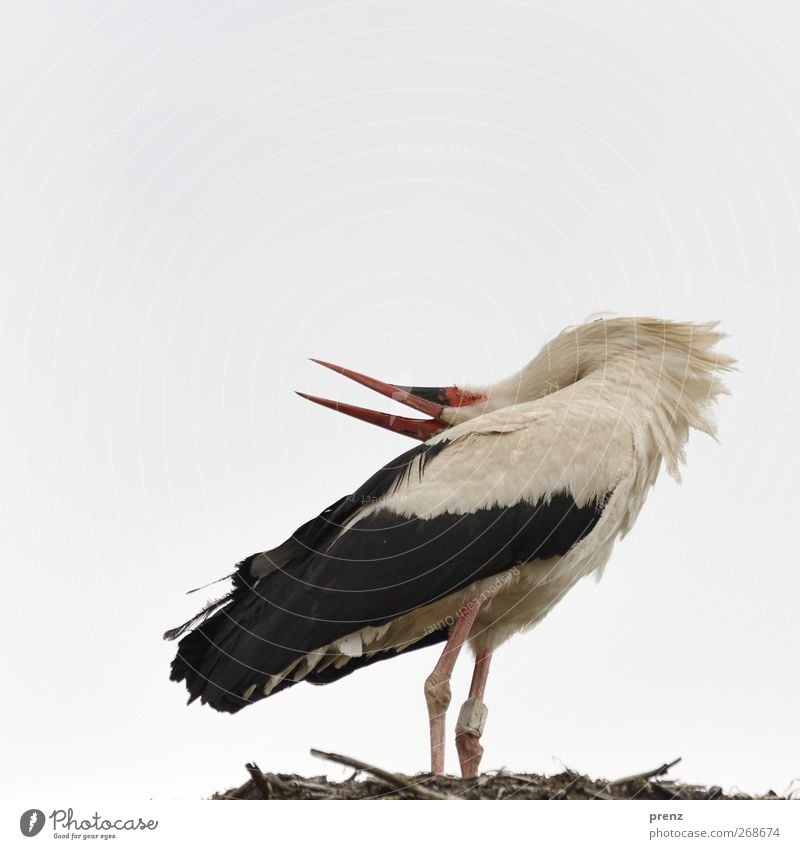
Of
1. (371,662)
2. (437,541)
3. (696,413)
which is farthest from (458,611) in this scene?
(696,413)

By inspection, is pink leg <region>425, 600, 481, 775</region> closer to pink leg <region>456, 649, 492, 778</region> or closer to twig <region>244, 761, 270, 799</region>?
pink leg <region>456, 649, 492, 778</region>

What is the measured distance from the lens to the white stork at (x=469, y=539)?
6.03 m

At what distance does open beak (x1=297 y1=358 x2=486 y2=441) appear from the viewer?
697 cm

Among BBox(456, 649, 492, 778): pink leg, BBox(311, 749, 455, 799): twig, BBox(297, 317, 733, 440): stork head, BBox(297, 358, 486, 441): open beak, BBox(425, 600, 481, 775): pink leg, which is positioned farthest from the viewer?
BBox(297, 358, 486, 441): open beak

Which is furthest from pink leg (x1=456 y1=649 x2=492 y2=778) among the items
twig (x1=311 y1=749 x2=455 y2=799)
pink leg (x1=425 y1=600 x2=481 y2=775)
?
twig (x1=311 y1=749 x2=455 y2=799)

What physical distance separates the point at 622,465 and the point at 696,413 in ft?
2.45

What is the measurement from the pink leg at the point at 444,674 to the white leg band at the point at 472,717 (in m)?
0.42

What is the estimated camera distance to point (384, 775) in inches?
216

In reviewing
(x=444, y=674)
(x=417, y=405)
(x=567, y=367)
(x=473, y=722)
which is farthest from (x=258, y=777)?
(x=567, y=367)

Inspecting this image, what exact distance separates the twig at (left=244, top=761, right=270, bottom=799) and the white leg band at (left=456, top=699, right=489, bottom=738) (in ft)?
4.66

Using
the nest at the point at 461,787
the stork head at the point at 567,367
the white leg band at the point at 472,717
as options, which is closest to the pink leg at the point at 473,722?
the white leg band at the point at 472,717

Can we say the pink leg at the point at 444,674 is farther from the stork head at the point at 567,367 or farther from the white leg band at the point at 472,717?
the stork head at the point at 567,367

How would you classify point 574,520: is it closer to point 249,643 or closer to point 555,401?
point 555,401

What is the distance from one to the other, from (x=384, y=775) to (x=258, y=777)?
568 mm
